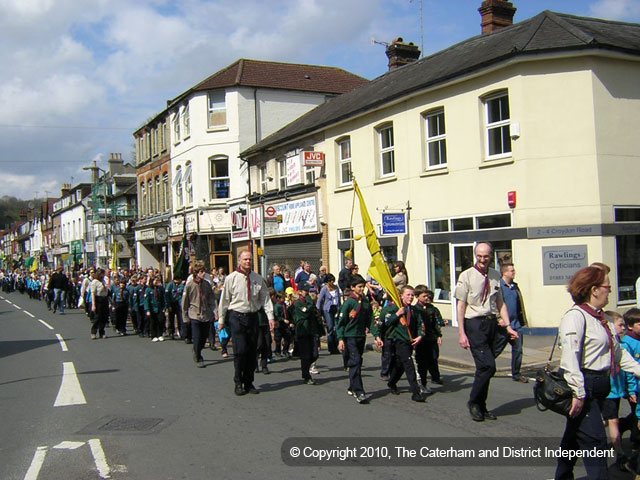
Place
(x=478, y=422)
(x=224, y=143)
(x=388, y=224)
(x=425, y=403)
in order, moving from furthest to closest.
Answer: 1. (x=224, y=143)
2. (x=388, y=224)
3. (x=425, y=403)
4. (x=478, y=422)

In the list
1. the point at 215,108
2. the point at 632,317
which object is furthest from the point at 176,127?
the point at 632,317

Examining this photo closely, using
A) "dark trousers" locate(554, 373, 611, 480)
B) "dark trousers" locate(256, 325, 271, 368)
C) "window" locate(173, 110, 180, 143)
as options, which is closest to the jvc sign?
"dark trousers" locate(256, 325, 271, 368)

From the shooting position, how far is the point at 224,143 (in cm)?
2916

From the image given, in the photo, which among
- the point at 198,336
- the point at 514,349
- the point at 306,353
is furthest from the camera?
the point at 198,336

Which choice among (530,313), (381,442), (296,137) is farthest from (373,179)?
(381,442)

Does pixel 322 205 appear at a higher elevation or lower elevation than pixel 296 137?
lower

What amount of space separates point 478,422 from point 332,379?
3321mm

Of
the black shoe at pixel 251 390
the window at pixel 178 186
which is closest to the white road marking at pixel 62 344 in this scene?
the black shoe at pixel 251 390

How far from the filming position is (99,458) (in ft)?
18.6

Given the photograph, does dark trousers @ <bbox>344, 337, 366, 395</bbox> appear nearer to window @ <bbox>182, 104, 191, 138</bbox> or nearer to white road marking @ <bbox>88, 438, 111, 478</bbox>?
white road marking @ <bbox>88, 438, 111, 478</bbox>

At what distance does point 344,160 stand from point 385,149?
2.38 meters

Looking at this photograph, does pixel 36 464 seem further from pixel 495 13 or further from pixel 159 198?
pixel 159 198

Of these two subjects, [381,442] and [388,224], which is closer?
[381,442]

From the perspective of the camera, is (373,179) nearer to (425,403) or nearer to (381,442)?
(425,403)
